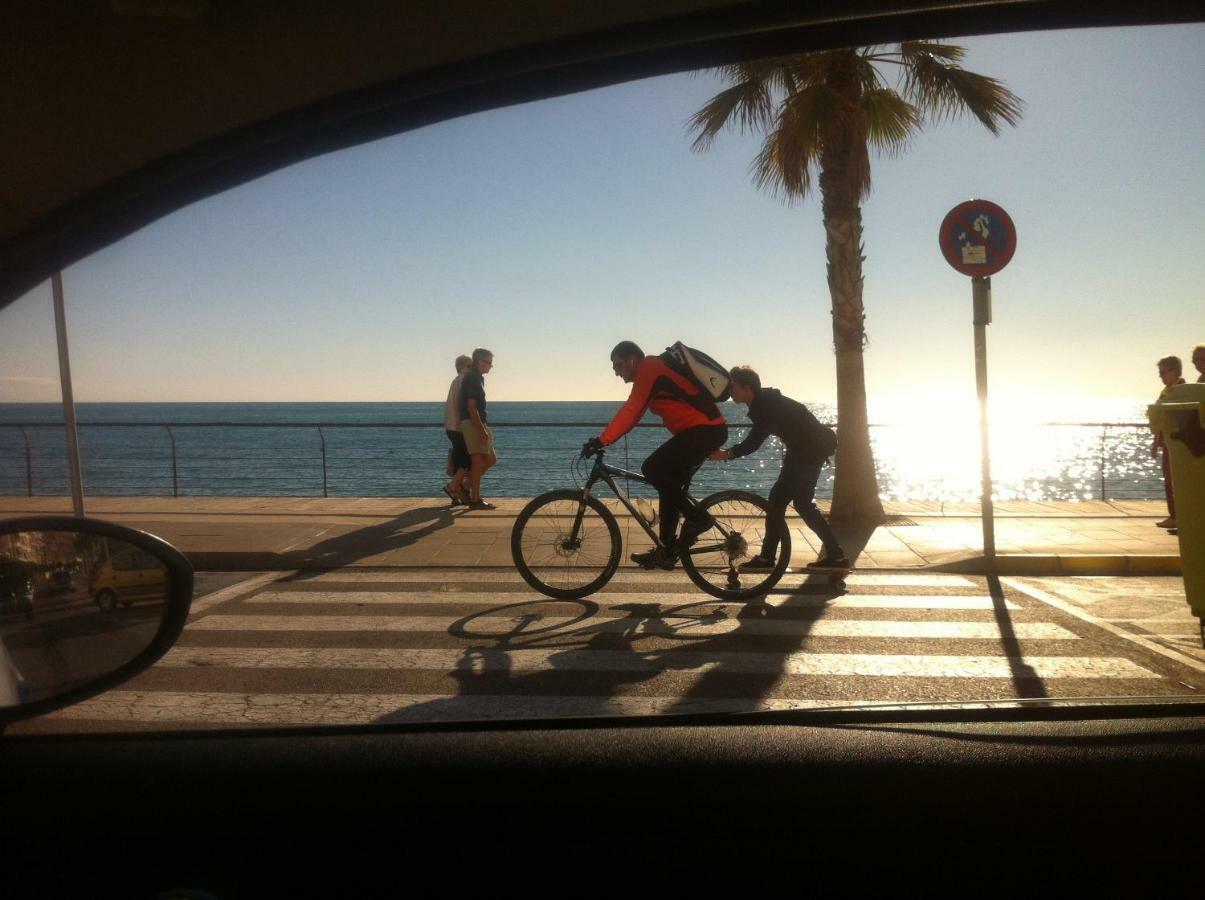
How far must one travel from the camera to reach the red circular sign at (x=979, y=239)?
28.2 ft

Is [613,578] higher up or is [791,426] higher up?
[791,426]

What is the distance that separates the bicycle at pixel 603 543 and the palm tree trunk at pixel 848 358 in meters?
4.17

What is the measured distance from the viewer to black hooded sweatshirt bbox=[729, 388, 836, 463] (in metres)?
7.32

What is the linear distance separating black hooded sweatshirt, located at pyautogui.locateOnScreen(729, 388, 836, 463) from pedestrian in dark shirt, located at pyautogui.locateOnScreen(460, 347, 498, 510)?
5.31 meters

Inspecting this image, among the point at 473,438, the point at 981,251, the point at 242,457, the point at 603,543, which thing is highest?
the point at 981,251

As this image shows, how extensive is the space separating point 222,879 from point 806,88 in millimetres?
10228

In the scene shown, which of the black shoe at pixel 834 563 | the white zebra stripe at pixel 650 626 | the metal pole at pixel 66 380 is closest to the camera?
the metal pole at pixel 66 380

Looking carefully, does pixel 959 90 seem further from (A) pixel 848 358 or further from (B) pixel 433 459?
(B) pixel 433 459

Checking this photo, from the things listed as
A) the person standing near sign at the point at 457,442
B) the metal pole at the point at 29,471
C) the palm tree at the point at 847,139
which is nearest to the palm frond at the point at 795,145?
the palm tree at the point at 847,139

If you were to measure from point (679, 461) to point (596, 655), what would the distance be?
5.90 feet

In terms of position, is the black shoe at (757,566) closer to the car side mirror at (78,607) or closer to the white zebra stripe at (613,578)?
the white zebra stripe at (613,578)

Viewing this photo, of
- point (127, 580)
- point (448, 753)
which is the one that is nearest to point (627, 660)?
point (448, 753)

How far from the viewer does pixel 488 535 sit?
10.2 metres

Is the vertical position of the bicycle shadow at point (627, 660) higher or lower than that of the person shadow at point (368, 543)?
lower
